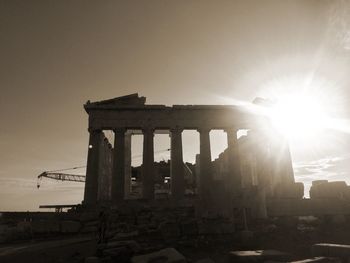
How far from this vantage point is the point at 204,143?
25734 millimetres

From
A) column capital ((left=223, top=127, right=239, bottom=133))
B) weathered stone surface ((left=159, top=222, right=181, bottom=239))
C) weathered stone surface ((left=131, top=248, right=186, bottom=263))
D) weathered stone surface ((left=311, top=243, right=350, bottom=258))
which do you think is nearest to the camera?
weathered stone surface ((left=131, top=248, right=186, bottom=263))

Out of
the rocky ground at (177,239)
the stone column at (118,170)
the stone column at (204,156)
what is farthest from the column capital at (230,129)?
the rocky ground at (177,239)

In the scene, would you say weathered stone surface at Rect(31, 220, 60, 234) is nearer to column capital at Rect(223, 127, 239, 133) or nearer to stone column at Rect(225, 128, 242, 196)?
stone column at Rect(225, 128, 242, 196)

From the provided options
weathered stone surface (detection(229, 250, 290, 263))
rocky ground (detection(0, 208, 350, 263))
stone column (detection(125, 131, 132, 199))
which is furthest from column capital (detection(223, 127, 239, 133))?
weathered stone surface (detection(229, 250, 290, 263))

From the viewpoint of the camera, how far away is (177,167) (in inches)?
958

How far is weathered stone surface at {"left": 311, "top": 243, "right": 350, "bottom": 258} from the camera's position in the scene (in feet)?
24.6

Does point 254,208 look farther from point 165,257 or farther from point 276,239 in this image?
point 165,257

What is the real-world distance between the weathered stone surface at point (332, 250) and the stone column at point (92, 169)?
55.8 ft

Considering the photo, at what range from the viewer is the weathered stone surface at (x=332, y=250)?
7504 millimetres

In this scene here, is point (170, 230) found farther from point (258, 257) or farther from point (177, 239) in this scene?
point (258, 257)

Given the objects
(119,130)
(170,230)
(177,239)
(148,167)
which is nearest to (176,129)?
(148,167)

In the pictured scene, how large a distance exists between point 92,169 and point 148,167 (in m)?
4.52

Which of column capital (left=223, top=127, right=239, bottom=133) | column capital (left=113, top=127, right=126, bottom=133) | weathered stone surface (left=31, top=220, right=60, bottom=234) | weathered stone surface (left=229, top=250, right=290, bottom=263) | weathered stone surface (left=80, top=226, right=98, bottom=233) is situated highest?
column capital (left=223, top=127, right=239, bottom=133)

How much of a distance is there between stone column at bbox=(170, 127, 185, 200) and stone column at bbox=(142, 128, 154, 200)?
175cm
